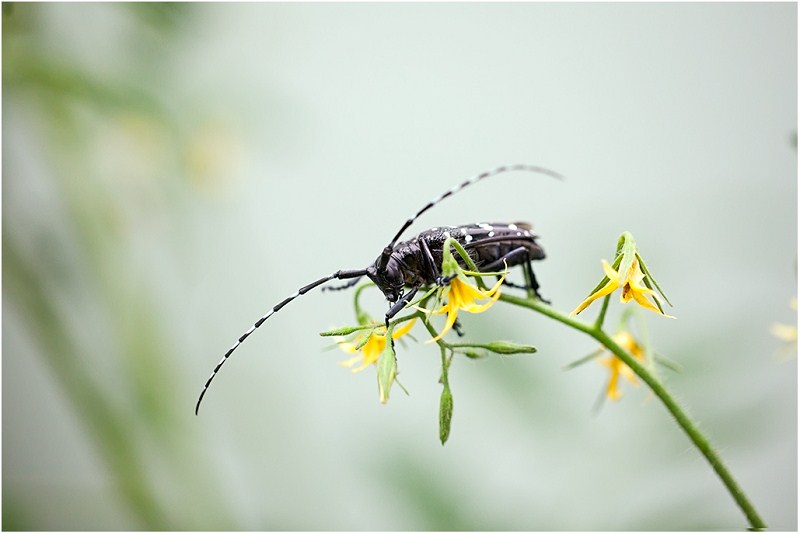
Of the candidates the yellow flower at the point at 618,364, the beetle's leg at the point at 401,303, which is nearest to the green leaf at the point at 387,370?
the beetle's leg at the point at 401,303

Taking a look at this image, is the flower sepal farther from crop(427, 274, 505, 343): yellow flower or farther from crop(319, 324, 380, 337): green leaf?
crop(319, 324, 380, 337): green leaf

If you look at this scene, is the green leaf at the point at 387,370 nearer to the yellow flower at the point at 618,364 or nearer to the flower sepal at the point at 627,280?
the flower sepal at the point at 627,280

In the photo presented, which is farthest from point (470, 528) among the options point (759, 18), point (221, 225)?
point (759, 18)

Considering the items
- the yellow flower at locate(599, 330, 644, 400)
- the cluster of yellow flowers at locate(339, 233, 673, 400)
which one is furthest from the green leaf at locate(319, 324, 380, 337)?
the yellow flower at locate(599, 330, 644, 400)

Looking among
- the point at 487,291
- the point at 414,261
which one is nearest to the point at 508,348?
the point at 487,291

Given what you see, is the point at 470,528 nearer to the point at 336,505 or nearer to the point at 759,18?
the point at 336,505

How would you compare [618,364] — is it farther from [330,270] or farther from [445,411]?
[330,270]
